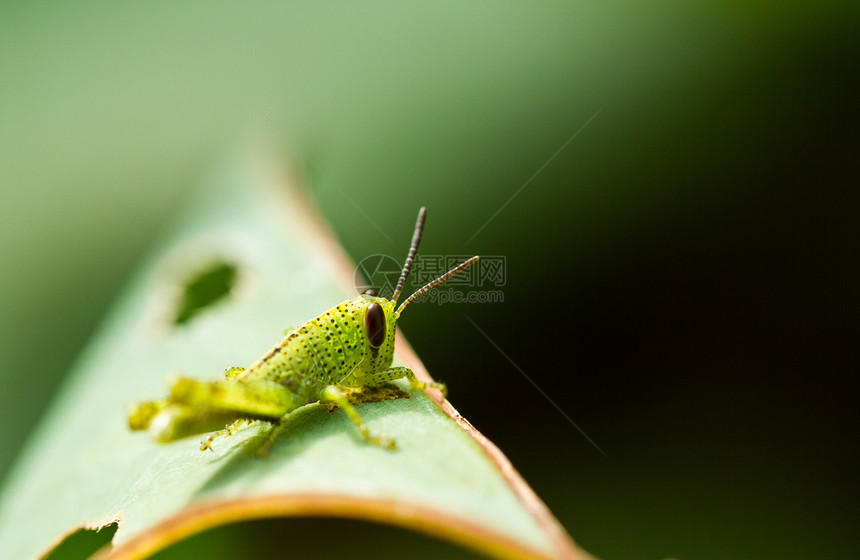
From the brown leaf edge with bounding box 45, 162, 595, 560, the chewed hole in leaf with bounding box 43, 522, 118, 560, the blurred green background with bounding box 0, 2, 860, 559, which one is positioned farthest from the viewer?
the blurred green background with bounding box 0, 2, 860, 559

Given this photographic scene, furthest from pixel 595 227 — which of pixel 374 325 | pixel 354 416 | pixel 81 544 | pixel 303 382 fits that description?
pixel 81 544

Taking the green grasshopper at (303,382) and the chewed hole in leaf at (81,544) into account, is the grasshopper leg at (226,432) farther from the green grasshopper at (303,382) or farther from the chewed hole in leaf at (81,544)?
the chewed hole in leaf at (81,544)

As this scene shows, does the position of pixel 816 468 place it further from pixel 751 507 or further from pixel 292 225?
pixel 292 225

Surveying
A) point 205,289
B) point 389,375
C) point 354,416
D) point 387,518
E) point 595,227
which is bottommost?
point 595,227

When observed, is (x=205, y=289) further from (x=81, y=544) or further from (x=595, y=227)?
(x=595, y=227)

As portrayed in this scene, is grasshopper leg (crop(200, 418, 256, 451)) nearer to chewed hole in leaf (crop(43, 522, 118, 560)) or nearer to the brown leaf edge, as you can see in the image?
chewed hole in leaf (crop(43, 522, 118, 560))

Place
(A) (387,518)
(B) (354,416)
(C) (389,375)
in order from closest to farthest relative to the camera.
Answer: (A) (387,518) < (B) (354,416) < (C) (389,375)

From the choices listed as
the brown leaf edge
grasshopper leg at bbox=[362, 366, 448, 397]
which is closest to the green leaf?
the brown leaf edge
